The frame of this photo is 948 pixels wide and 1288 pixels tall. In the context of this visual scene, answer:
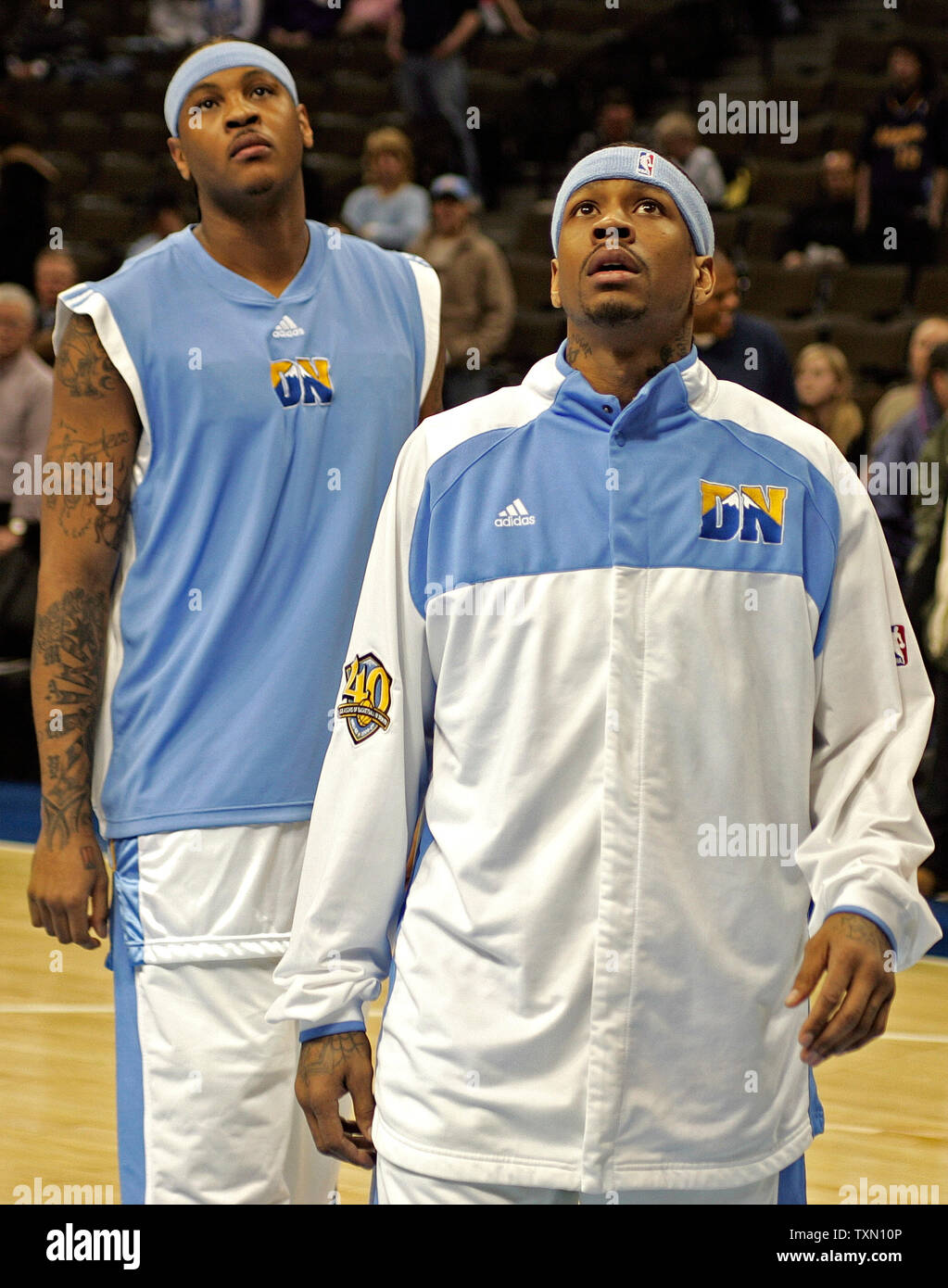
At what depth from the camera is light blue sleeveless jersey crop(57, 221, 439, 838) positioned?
2449mm

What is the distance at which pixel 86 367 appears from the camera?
246cm

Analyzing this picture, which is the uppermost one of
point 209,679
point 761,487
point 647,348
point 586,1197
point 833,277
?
point 833,277

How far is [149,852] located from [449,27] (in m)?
7.73

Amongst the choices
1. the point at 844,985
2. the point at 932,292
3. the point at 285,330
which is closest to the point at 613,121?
the point at 932,292

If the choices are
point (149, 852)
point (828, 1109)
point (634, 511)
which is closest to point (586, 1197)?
point (634, 511)

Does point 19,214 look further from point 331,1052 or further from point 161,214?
point 331,1052

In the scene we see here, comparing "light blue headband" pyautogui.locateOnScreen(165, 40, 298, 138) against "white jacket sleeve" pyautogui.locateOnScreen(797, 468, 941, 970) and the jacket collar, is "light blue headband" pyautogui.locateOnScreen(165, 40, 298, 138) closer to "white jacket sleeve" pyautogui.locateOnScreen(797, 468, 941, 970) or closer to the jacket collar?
the jacket collar

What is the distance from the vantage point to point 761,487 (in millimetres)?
1980

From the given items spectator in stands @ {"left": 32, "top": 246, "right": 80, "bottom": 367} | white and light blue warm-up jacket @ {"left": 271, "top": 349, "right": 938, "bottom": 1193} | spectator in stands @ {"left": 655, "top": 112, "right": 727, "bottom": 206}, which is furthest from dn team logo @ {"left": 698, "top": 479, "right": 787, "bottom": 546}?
spectator in stands @ {"left": 32, "top": 246, "right": 80, "bottom": 367}

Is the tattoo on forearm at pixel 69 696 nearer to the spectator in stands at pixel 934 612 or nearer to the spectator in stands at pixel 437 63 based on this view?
the spectator in stands at pixel 934 612

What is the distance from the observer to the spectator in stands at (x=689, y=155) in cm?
796

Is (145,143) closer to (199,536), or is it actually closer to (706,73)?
(706,73)

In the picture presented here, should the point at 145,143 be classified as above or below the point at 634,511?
above

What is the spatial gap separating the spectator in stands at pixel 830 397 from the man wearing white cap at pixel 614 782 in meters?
4.52
